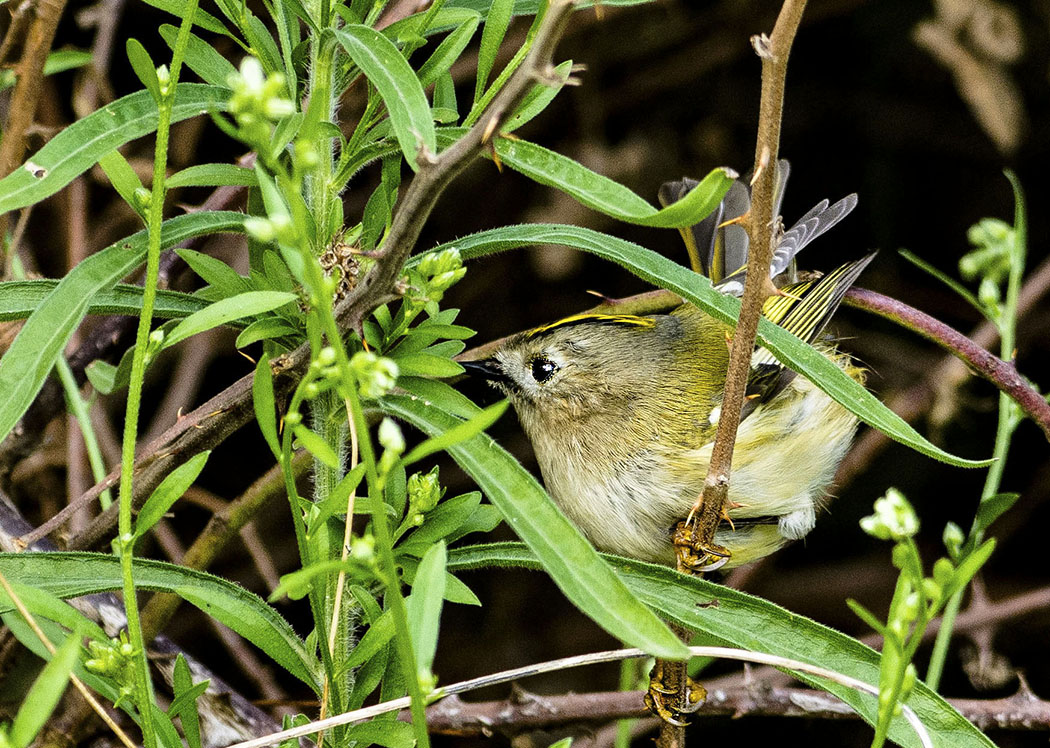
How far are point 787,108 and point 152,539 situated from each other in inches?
75.4

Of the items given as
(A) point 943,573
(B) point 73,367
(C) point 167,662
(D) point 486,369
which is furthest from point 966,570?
(B) point 73,367

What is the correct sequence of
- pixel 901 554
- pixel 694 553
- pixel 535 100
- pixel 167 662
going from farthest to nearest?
pixel 167 662, pixel 694 553, pixel 535 100, pixel 901 554

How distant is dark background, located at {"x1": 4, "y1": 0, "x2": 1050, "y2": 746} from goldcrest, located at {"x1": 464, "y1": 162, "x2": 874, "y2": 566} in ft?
2.00

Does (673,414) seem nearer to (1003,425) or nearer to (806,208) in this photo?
(1003,425)

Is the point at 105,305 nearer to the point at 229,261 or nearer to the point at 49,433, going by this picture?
the point at 49,433

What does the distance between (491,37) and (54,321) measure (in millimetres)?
457

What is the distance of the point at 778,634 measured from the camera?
1037 millimetres

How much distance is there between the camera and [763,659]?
953 millimetres

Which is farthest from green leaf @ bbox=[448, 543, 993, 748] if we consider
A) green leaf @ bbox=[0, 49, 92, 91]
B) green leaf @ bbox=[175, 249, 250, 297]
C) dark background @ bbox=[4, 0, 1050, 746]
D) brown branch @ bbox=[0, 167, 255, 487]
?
dark background @ bbox=[4, 0, 1050, 746]

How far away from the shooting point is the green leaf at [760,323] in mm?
997

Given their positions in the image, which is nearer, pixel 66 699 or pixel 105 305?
pixel 105 305

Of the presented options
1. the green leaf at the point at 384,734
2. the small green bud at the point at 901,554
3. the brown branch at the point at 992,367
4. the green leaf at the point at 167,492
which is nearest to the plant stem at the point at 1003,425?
the brown branch at the point at 992,367

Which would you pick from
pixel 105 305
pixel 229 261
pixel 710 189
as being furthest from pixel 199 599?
pixel 229 261

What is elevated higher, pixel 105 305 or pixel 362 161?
pixel 362 161
